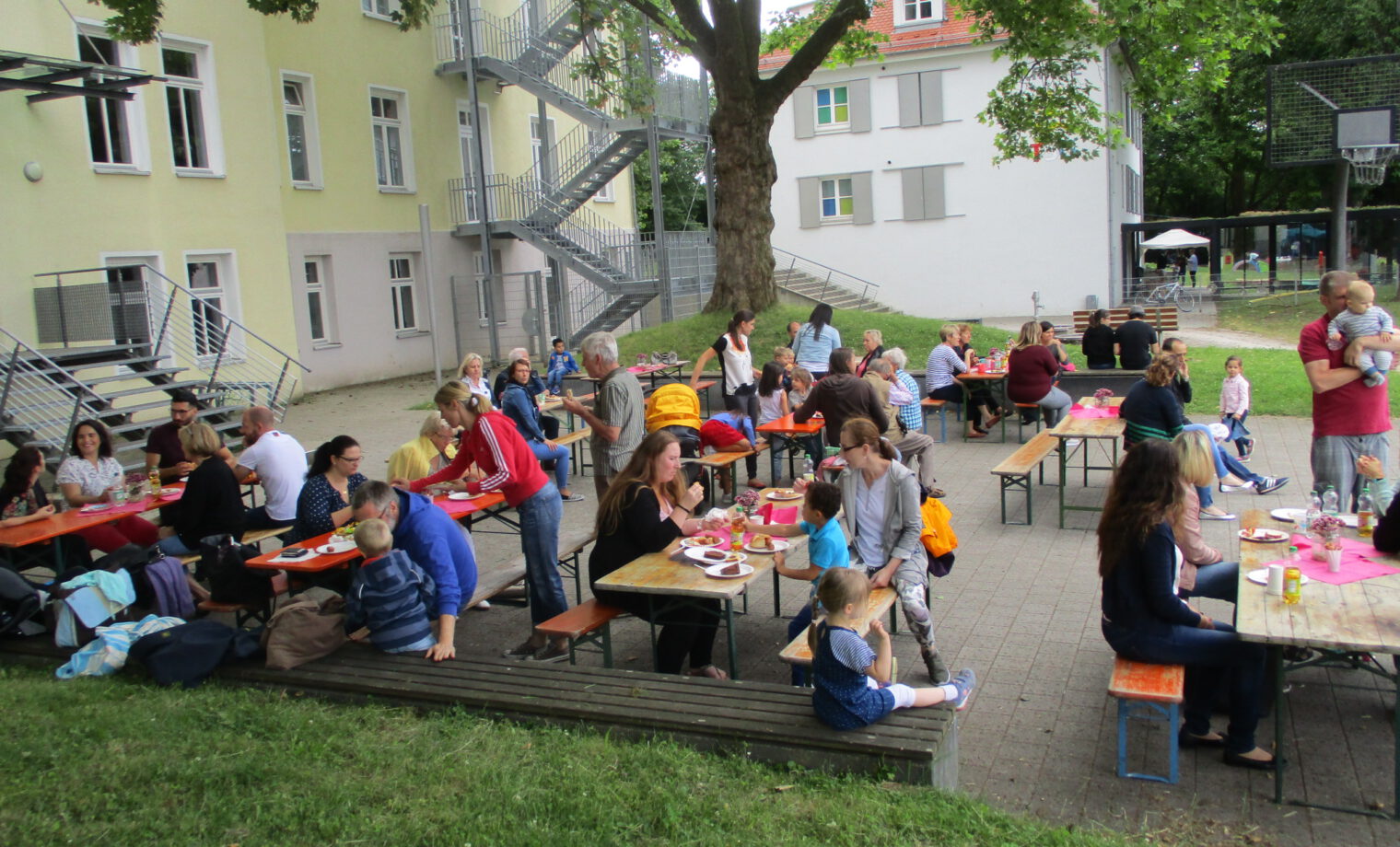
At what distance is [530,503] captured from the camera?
21.8 feet

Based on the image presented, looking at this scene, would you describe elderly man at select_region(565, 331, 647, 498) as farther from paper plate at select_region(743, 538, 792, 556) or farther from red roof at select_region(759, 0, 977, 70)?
red roof at select_region(759, 0, 977, 70)

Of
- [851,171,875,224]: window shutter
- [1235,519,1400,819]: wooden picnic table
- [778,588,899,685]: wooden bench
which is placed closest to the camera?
[1235,519,1400,819]: wooden picnic table

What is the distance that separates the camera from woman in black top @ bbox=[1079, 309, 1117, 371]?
48.3 feet

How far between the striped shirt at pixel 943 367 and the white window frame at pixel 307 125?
1347 centimetres

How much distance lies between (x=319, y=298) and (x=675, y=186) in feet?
109

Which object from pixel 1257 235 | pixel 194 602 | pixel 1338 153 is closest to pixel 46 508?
pixel 194 602

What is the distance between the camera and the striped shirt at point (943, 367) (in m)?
13.6

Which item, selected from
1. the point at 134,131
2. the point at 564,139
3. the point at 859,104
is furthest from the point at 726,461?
the point at 859,104

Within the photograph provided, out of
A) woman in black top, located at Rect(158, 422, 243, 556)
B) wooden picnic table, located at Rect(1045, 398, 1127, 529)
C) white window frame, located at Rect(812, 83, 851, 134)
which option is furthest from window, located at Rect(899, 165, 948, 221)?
woman in black top, located at Rect(158, 422, 243, 556)

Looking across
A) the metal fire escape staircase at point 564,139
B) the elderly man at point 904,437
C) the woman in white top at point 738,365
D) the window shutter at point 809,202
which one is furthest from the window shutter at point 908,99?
the elderly man at point 904,437

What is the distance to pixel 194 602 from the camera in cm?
750

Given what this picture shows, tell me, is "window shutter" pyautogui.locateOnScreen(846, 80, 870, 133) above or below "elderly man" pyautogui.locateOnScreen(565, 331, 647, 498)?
above

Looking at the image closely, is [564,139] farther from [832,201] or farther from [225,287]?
[832,201]

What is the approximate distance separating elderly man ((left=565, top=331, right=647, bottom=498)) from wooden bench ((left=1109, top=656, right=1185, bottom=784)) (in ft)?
13.1
